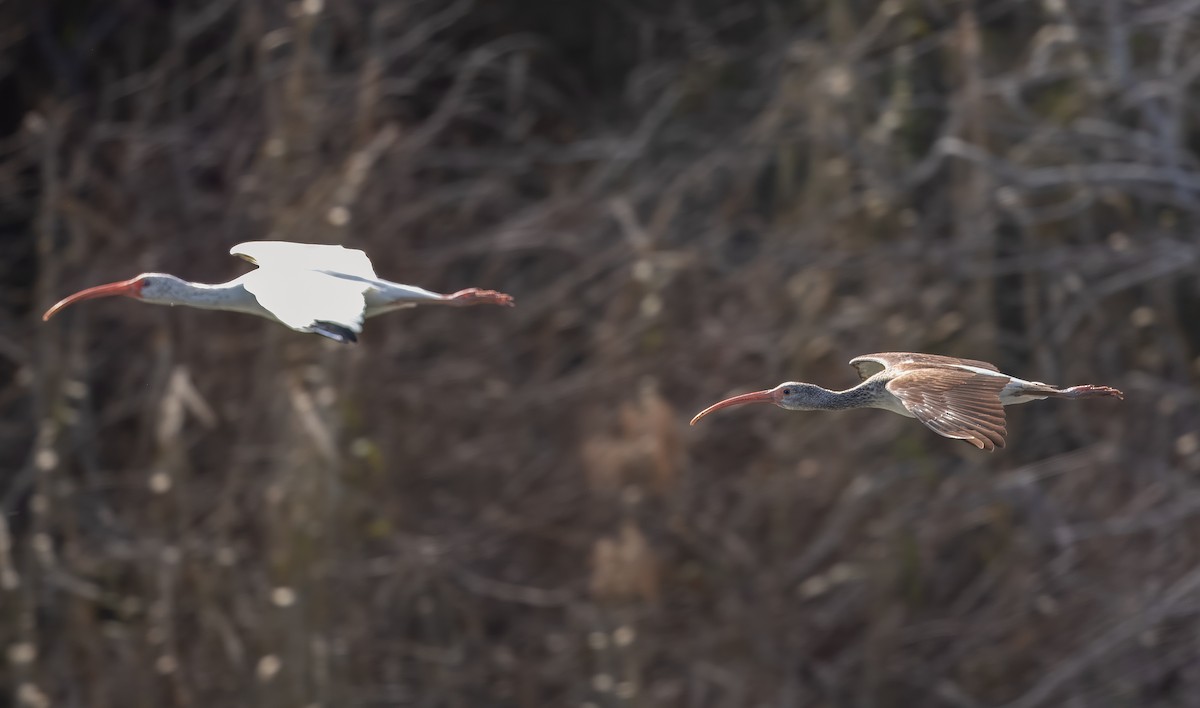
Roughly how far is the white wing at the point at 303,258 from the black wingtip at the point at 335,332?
1224 millimetres

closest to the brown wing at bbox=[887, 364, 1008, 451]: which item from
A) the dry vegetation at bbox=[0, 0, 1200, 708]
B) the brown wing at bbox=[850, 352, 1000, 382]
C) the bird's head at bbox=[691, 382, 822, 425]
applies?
the brown wing at bbox=[850, 352, 1000, 382]

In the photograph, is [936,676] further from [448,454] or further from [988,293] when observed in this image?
[448,454]

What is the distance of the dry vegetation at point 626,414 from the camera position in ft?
35.6

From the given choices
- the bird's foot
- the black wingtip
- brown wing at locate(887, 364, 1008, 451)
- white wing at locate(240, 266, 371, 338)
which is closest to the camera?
→ the black wingtip

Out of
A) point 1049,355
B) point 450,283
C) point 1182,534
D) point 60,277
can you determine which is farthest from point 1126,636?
point 60,277

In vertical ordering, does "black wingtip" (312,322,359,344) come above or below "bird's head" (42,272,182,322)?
below

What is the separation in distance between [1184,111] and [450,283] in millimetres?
5136

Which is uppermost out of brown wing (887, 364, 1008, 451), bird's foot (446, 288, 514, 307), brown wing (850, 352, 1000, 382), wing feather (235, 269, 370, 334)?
bird's foot (446, 288, 514, 307)

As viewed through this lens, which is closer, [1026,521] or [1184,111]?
[1026,521]

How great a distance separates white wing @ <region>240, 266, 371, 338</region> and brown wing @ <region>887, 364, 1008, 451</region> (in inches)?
80.2

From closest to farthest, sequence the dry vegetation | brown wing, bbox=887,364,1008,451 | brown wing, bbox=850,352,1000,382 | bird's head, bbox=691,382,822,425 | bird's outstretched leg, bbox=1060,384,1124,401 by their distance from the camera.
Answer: brown wing, bbox=887,364,1008,451 → bird's outstretched leg, bbox=1060,384,1124,401 → brown wing, bbox=850,352,1000,382 → bird's head, bbox=691,382,822,425 → the dry vegetation

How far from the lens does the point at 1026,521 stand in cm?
1122

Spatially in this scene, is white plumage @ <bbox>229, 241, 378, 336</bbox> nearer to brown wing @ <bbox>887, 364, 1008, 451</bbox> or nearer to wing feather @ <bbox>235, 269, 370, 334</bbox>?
wing feather @ <bbox>235, 269, 370, 334</bbox>

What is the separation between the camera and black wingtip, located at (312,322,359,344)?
589cm
